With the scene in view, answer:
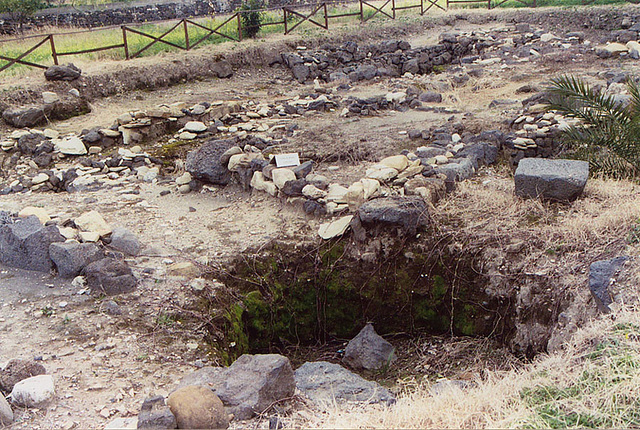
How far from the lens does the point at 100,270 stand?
5258mm

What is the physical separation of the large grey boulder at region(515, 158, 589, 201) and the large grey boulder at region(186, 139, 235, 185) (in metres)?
3.78

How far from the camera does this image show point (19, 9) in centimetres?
1919

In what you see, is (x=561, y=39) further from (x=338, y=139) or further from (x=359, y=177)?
(x=359, y=177)

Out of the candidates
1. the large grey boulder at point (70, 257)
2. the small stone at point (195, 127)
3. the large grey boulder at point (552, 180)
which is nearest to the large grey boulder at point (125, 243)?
the large grey boulder at point (70, 257)

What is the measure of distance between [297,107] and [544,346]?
7.54 meters

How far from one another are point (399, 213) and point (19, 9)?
18471mm

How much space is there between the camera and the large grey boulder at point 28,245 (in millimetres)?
5551

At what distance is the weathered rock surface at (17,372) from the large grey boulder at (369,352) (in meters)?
2.60

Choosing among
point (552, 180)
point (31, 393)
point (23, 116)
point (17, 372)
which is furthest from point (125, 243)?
point (23, 116)

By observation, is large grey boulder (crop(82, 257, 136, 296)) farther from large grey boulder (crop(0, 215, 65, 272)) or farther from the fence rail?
the fence rail

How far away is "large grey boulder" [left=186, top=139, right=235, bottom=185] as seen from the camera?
305 inches

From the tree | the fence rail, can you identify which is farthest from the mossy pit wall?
the tree

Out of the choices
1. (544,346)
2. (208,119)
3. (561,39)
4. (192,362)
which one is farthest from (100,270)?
(561,39)

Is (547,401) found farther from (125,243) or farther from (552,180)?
(125,243)
